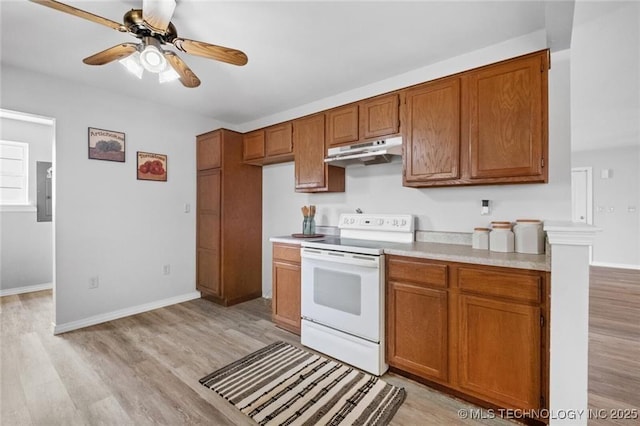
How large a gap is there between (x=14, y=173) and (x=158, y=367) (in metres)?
4.24

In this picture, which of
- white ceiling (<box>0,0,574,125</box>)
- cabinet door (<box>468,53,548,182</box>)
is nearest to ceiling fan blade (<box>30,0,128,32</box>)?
white ceiling (<box>0,0,574,125</box>)

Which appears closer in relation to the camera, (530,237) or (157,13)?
(157,13)

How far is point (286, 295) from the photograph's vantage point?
288 centimetres

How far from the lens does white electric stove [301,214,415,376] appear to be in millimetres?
2127

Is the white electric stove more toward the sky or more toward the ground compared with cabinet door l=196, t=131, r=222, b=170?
more toward the ground

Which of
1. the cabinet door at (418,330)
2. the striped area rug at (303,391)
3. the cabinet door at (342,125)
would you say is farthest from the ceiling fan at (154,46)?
the striped area rug at (303,391)

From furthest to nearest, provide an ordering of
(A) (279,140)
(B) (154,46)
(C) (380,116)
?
1. (A) (279,140)
2. (C) (380,116)
3. (B) (154,46)

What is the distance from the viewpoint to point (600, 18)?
1.95 meters

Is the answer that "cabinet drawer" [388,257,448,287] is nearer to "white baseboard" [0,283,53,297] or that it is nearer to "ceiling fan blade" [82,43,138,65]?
"ceiling fan blade" [82,43,138,65]

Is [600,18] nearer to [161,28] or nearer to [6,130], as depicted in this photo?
[161,28]

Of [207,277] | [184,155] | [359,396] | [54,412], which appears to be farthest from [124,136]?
[359,396]

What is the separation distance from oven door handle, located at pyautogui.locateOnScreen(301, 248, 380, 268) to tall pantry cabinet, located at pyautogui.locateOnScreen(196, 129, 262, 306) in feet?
4.66

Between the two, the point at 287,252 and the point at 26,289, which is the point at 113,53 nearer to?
the point at 287,252

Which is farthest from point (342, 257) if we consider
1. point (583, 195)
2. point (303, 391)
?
point (583, 195)
